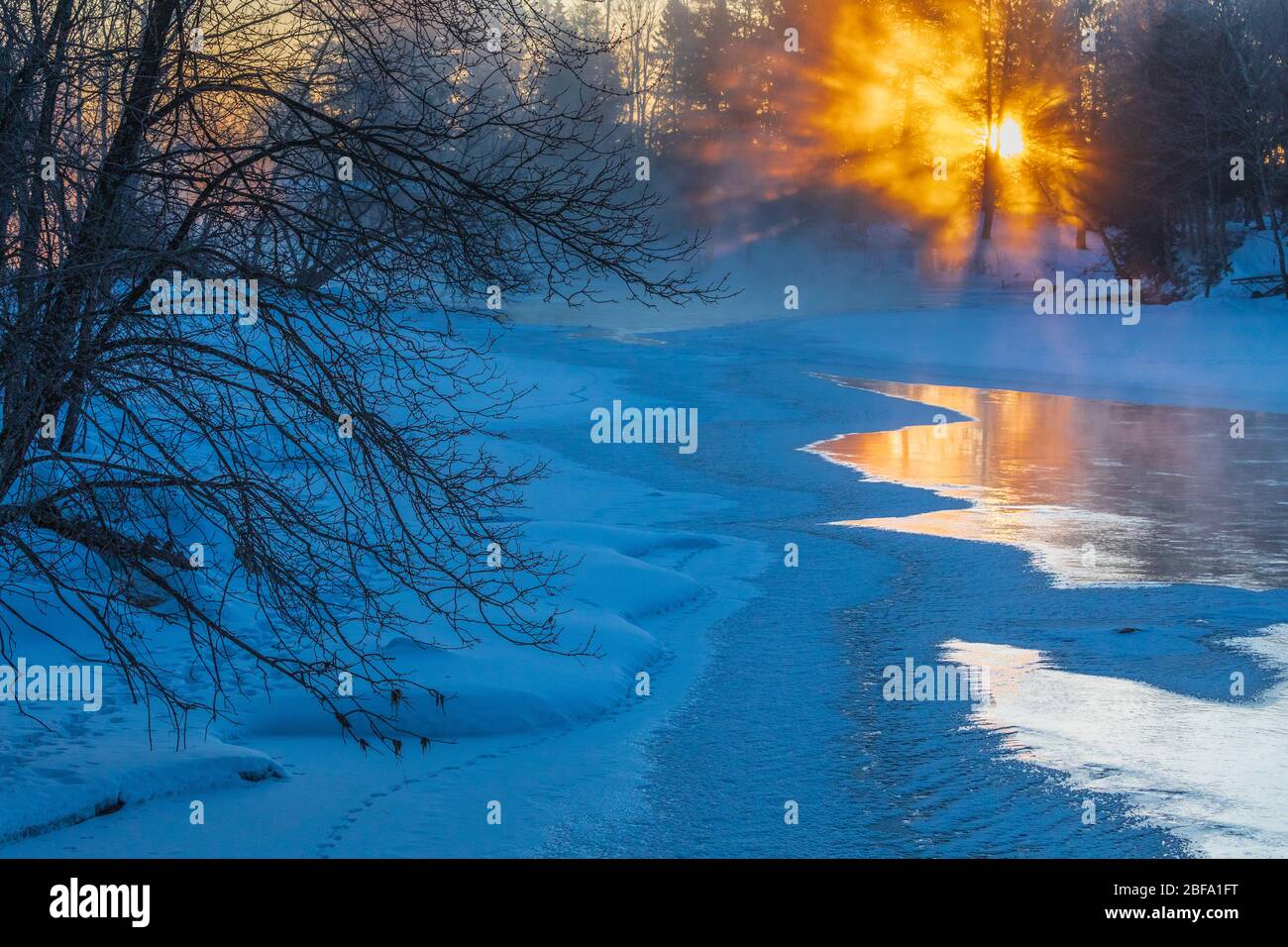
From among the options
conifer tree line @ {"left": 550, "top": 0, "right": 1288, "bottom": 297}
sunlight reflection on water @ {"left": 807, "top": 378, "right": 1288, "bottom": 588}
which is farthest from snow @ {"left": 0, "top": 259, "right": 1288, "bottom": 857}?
conifer tree line @ {"left": 550, "top": 0, "right": 1288, "bottom": 297}

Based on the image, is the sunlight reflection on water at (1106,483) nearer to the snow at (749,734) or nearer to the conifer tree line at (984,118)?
the snow at (749,734)

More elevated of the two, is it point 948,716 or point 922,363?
point 922,363

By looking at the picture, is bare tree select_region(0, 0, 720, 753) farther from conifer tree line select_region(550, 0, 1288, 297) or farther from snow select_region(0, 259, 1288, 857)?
conifer tree line select_region(550, 0, 1288, 297)

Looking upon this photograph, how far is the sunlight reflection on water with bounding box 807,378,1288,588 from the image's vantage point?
38.3ft

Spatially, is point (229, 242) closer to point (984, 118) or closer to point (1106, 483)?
point (1106, 483)

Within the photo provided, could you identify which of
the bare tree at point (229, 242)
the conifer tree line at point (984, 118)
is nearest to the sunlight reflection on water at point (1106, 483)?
the bare tree at point (229, 242)

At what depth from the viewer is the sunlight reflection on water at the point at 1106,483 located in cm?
1168

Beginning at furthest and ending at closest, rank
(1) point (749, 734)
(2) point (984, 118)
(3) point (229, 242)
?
(2) point (984, 118) < (1) point (749, 734) < (3) point (229, 242)

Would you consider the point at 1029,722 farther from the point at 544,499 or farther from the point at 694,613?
the point at 544,499

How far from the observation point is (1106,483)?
15.9 meters

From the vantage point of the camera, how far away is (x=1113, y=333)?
36219 mm

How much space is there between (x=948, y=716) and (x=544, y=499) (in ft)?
25.3

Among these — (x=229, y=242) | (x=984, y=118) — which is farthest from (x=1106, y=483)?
(x=984, y=118)

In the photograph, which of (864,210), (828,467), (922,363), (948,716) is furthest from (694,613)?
(864,210)
